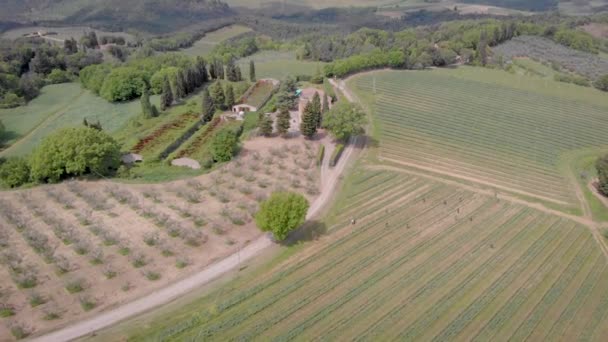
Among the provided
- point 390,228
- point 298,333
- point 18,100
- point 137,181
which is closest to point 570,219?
point 390,228

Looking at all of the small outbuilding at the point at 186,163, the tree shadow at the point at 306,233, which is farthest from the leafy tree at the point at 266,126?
the tree shadow at the point at 306,233

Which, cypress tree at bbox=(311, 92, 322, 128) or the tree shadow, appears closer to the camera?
the tree shadow

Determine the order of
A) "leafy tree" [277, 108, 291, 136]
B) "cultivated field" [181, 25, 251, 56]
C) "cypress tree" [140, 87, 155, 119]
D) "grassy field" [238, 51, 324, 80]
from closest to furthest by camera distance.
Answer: "leafy tree" [277, 108, 291, 136] < "cypress tree" [140, 87, 155, 119] < "grassy field" [238, 51, 324, 80] < "cultivated field" [181, 25, 251, 56]

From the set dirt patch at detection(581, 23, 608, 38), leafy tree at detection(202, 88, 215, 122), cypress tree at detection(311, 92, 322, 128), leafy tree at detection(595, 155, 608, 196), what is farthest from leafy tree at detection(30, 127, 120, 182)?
dirt patch at detection(581, 23, 608, 38)

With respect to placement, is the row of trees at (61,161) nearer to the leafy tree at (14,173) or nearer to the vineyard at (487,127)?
the leafy tree at (14,173)

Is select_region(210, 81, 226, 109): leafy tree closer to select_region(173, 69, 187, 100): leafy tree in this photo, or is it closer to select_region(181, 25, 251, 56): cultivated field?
select_region(173, 69, 187, 100): leafy tree

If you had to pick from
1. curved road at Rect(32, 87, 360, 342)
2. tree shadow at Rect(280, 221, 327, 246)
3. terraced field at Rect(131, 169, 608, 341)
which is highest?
curved road at Rect(32, 87, 360, 342)

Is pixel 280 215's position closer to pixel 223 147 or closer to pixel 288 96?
pixel 223 147
